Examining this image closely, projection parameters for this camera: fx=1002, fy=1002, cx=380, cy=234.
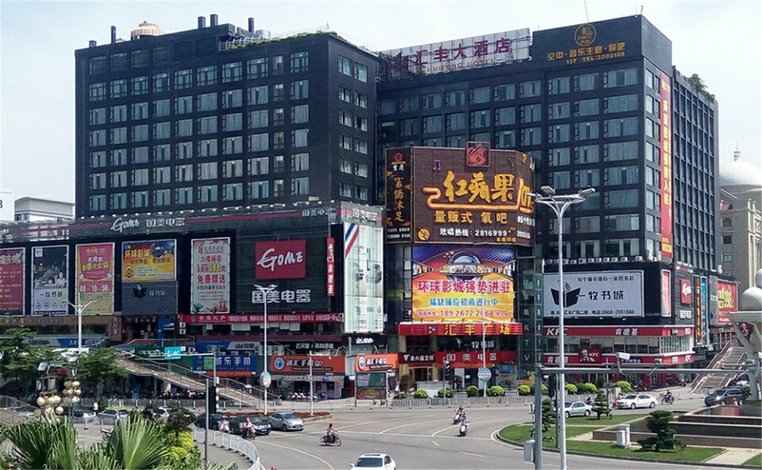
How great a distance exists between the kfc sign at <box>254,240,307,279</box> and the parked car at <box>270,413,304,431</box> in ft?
113

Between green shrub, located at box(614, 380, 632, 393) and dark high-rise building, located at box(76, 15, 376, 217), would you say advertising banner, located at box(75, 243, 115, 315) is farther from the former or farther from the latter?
green shrub, located at box(614, 380, 632, 393)

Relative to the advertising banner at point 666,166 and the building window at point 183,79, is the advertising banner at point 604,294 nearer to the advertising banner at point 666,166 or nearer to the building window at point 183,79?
the advertising banner at point 666,166

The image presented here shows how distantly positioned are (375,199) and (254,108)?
1977 centimetres

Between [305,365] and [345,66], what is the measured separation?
42612mm

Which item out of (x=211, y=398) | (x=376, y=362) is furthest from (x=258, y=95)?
(x=211, y=398)

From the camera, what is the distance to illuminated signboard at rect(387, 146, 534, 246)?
109 metres

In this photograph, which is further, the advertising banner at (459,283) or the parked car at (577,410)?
the advertising banner at (459,283)

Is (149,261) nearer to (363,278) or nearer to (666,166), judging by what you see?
(363,278)

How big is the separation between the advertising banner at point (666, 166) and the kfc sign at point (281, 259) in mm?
46571

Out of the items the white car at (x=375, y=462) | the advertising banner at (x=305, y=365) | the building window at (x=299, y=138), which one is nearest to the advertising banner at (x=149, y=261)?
the advertising banner at (x=305, y=365)

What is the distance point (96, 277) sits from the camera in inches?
4739

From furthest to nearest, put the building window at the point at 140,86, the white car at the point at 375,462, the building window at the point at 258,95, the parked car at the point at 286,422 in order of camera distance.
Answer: the building window at the point at 140,86
the building window at the point at 258,95
the parked car at the point at 286,422
the white car at the point at 375,462

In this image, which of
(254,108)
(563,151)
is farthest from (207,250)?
(563,151)

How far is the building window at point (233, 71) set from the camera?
131750 millimetres
